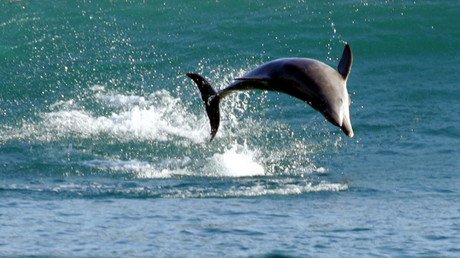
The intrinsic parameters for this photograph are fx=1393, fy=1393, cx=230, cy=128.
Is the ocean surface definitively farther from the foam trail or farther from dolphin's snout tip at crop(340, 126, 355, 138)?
dolphin's snout tip at crop(340, 126, 355, 138)

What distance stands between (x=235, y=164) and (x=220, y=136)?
191 centimetres

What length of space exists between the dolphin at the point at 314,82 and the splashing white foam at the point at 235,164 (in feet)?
11.4

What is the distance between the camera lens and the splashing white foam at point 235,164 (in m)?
15.9

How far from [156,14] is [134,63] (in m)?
2.84

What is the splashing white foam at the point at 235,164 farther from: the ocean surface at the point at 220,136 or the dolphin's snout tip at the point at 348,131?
the dolphin's snout tip at the point at 348,131

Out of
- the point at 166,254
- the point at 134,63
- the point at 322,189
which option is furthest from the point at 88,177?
the point at 134,63

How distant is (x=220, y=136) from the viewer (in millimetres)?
18250

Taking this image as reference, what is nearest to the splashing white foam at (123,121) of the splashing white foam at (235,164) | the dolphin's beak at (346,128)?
the splashing white foam at (235,164)

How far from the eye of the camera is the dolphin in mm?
11155

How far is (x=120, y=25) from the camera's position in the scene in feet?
79.5

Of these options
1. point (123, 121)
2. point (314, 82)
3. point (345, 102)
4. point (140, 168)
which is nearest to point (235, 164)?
point (140, 168)

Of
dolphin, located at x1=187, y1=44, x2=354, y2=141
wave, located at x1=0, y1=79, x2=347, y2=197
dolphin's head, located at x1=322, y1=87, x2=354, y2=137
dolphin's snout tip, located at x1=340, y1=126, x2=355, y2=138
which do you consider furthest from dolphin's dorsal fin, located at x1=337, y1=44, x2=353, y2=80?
wave, located at x1=0, y1=79, x2=347, y2=197

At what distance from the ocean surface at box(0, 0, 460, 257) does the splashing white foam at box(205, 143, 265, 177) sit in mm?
28

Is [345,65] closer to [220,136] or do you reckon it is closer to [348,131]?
[348,131]
